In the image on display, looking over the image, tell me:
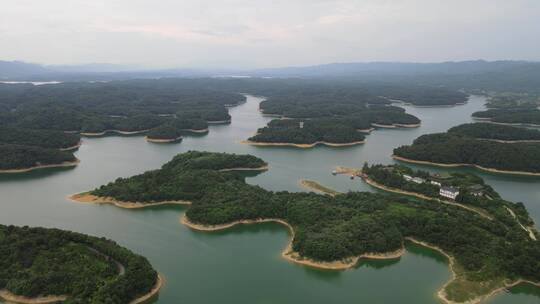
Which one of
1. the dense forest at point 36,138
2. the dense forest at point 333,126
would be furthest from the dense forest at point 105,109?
the dense forest at point 333,126

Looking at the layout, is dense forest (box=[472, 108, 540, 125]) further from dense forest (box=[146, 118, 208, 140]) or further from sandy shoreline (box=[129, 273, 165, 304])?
sandy shoreline (box=[129, 273, 165, 304])

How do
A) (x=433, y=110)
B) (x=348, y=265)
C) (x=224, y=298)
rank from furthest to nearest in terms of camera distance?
(x=433, y=110)
(x=348, y=265)
(x=224, y=298)

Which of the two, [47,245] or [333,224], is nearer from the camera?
[47,245]

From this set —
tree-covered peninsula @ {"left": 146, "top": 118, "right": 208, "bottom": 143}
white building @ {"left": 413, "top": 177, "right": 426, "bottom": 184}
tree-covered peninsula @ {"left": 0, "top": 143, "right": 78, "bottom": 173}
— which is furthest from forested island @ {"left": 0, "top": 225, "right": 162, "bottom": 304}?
tree-covered peninsula @ {"left": 146, "top": 118, "right": 208, "bottom": 143}

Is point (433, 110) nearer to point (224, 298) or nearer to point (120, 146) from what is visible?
point (120, 146)

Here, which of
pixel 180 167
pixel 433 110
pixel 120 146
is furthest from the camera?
pixel 433 110

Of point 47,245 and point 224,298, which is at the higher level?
point 47,245

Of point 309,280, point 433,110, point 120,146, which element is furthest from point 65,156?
point 433,110
